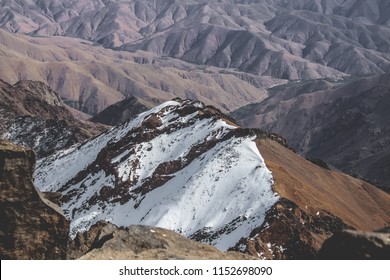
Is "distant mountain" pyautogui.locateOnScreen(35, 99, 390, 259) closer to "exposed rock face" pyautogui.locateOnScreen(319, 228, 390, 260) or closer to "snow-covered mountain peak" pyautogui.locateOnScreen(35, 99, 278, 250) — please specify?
"snow-covered mountain peak" pyautogui.locateOnScreen(35, 99, 278, 250)

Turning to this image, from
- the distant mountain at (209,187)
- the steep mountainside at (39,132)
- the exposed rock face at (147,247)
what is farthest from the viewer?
the steep mountainside at (39,132)

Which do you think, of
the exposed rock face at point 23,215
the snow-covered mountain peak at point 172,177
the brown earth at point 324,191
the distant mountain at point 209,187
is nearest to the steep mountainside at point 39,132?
the distant mountain at point 209,187

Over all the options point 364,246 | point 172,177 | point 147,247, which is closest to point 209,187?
point 172,177

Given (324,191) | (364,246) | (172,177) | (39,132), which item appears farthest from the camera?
(39,132)

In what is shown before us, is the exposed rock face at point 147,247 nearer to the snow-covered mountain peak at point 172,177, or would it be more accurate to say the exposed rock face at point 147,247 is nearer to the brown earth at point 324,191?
the snow-covered mountain peak at point 172,177

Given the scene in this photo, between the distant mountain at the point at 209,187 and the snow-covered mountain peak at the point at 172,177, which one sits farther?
the snow-covered mountain peak at the point at 172,177

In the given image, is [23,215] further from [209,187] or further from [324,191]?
[324,191]

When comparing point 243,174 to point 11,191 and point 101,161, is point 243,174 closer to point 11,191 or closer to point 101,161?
point 101,161
